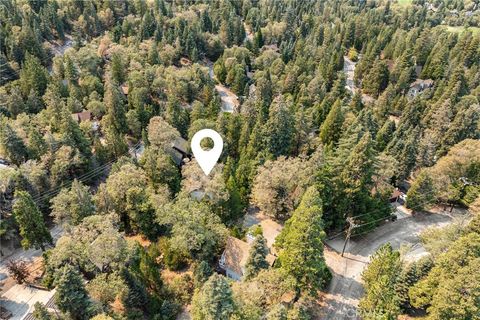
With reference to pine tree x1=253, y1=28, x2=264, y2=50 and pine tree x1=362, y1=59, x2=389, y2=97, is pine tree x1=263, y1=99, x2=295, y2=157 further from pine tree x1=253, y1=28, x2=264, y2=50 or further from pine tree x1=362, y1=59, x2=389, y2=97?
pine tree x1=253, y1=28, x2=264, y2=50

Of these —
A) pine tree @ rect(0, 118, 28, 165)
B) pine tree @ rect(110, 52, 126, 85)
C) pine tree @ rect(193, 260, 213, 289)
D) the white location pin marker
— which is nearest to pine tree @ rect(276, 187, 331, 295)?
pine tree @ rect(193, 260, 213, 289)

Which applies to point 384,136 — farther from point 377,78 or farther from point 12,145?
point 12,145

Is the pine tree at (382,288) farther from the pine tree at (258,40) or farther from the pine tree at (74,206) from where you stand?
the pine tree at (258,40)

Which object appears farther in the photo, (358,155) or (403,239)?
(403,239)

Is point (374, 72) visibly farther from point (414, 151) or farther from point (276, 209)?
point (276, 209)

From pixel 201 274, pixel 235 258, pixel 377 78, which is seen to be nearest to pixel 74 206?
pixel 201 274

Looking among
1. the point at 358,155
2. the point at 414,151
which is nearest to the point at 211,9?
the point at 414,151
